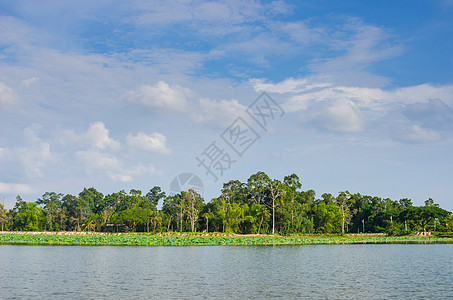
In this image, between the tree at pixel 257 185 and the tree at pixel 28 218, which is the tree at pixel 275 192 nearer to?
the tree at pixel 257 185

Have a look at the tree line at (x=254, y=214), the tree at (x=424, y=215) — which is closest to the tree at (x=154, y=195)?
the tree line at (x=254, y=214)

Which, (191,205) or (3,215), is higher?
(191,205)

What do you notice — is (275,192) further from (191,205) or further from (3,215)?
(3,215)

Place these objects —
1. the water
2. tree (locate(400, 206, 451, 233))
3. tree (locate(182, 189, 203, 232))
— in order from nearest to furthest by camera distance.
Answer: the water, tree (locate(400, 206, 451, 233)), tree (locate(182, 189, 203, 232))

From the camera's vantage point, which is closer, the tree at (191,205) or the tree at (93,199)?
the tree at (191,205)

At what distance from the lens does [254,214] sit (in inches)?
3450

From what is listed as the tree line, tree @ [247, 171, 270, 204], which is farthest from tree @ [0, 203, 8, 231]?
tree @ [247, 171, 270, 204]

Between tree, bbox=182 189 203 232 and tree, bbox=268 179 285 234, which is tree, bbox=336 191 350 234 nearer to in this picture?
tree, bbox=268 179 285 234

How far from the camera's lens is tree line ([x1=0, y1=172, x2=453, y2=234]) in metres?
87.1

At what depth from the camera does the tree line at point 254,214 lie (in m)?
87.1

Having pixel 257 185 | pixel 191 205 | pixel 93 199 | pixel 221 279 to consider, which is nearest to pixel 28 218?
pixel 93 199

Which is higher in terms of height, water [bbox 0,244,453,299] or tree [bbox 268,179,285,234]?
tree [bbox 268,179,285,234]

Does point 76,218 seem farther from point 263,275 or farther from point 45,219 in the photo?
point 263,275

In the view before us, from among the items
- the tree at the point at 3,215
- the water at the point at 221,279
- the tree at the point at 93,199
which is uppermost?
the tree at the point at 93,199
